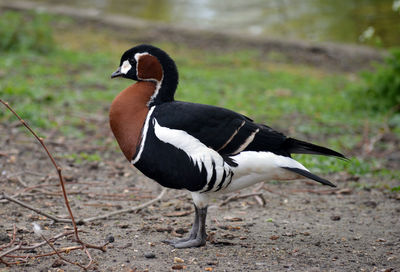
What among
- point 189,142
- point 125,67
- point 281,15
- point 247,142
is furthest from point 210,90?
point 281,15

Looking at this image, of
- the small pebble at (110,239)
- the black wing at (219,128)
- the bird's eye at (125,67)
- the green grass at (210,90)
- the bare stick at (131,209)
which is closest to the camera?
the black wing at (219,128)

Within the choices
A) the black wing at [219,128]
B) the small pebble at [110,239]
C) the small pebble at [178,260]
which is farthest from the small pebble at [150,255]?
the black wing at [219,128]

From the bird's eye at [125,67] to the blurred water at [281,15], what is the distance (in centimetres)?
846

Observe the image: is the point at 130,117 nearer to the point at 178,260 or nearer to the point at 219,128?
the point at 219,128

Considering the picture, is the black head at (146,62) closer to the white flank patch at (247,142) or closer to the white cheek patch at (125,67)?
the white cheek patch at (125,67)

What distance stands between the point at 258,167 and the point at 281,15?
11.1 m

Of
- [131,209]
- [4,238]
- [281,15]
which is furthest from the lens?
[281,15]

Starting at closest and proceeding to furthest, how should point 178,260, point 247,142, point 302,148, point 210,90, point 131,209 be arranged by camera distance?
point 178,260 → point 247,142 → point 302,148 → point 131,209 → point 210,90

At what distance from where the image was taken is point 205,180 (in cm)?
347

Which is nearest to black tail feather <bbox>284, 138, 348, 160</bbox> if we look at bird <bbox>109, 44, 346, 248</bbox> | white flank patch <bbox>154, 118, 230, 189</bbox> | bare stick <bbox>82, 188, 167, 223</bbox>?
bird <bbox>109, 44, 346, 248</bbox>

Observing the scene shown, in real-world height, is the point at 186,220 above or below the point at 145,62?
below

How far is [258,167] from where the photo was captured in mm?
3592

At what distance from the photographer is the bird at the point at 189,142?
3461 millimetres

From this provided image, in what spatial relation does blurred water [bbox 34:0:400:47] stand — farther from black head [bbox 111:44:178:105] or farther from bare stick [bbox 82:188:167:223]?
black head [bbox 111:44:178:105]
